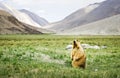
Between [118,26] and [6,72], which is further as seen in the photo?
[118,26]

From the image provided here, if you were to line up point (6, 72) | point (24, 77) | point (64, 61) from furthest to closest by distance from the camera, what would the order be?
point (64, 61)
point (6, 72)
point (24, 77)

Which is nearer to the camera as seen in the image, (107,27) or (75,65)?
(75,65)

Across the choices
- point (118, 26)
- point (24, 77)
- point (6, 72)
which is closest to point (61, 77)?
point (24, 77)

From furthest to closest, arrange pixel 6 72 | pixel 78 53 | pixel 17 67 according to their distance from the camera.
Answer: pixel 78 53, pixel 17 67, pixel 6 72

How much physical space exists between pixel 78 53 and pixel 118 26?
568 ft

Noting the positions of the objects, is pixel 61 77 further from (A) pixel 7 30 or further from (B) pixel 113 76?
(A) pixel 7 30

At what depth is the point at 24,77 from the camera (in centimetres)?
1125

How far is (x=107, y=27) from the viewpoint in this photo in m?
190

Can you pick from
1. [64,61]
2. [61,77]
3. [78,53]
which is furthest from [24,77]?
[64,61]

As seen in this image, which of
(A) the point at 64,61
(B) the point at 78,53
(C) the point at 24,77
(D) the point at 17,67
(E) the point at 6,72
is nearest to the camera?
(C) the point at 24,77

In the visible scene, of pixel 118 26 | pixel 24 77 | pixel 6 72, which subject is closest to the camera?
pixel 24 77

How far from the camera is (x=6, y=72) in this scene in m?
12.5

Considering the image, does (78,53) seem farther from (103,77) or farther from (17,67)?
(103,77)

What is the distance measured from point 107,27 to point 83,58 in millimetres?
174918
